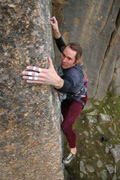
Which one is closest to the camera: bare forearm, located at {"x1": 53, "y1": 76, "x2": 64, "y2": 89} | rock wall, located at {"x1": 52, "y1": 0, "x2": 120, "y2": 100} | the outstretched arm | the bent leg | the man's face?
the outstretched arm

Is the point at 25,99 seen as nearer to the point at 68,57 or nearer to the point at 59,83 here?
the point at 59,83

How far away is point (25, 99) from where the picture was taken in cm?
158

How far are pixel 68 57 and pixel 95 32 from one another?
2185 mm

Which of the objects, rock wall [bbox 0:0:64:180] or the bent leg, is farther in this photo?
the bent leg

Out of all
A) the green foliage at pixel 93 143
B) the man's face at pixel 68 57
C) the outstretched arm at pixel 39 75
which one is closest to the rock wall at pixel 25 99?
the outstretched arm at pixel 39 75

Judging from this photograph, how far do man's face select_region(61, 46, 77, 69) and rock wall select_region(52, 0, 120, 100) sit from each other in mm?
1701

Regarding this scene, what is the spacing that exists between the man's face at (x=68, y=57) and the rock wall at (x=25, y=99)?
0.99 feet

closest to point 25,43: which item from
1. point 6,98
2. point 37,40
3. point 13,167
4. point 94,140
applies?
point 37,40

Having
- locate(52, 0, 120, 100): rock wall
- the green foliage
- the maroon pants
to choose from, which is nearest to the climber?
the maroon pants

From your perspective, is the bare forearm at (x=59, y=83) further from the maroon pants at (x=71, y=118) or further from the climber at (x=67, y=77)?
the maroon pants at (x=71, y=118)

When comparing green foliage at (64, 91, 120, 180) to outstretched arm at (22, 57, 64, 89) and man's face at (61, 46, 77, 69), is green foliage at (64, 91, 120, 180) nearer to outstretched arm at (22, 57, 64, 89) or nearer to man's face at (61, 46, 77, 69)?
man's face at (61, 46, 77, 69)

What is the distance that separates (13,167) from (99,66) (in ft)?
12.3

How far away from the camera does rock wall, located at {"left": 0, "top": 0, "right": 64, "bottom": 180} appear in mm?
1228

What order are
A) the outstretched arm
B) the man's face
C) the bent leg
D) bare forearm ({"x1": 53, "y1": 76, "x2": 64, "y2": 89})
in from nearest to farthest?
the outstretched arm < bare forearm ({"x1": 53, "y1": 76, "x2": 64, "y2": 89}) < the man's face < the bent leg
